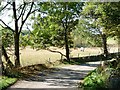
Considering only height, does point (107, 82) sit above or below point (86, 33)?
below

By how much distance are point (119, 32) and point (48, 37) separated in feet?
44.9

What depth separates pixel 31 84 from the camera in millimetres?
10156

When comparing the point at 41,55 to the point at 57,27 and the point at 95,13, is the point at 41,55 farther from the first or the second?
the point at 95,13

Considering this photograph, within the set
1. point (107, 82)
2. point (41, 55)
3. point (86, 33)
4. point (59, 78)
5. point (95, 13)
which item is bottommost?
point (59, 78)

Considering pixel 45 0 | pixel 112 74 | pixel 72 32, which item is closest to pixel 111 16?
pixel 112 74

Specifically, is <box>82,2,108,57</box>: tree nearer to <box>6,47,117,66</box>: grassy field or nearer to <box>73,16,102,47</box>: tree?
<box>73,16,102,47</box>: tree

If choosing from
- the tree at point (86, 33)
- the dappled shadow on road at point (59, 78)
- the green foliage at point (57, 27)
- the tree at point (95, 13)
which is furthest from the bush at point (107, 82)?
the tree at point (86, 33)

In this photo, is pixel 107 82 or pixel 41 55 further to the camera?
pixel 41 55

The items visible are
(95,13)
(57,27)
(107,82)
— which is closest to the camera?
(107,82)

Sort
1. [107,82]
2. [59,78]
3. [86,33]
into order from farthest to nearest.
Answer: [86,33], [59,78], [107,82]

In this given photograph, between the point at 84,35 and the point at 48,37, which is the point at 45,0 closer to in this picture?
the point at 48,37

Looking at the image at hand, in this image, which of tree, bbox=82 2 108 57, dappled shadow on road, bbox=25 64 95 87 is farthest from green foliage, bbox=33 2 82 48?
dappled shadow on road, bbox=25 64 95 87

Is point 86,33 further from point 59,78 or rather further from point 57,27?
point 59,78

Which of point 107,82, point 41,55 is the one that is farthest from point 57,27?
point 107,82
